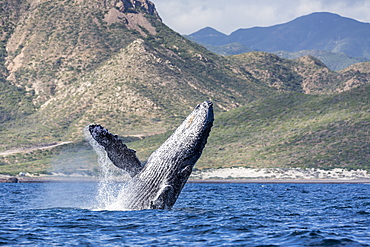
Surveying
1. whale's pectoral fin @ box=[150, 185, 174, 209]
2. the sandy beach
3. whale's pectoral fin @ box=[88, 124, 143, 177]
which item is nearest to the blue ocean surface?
whale's pectoral fin @ box=[150, 185, 174, 209]

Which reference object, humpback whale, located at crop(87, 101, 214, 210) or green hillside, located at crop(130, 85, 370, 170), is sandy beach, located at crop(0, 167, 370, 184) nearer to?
green hillside, located at crop(130, 85, 370, 170)

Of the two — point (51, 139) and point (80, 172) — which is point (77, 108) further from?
point (80, 172)

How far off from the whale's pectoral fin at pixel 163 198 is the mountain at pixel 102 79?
224 feet

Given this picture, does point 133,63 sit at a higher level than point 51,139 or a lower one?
higher

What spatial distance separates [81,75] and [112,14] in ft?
100

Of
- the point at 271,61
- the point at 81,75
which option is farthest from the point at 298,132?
the point at 271,61

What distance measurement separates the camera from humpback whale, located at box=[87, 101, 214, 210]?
42.9 feet

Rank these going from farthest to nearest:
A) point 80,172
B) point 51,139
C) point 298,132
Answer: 1. point 51,139
2. point 298,132
3. point 80,172

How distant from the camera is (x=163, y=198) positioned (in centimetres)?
1358

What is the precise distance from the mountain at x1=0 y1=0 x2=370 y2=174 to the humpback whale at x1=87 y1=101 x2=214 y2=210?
224ft

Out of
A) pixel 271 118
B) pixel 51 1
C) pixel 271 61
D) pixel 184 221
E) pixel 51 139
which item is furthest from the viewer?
pixel 271 61

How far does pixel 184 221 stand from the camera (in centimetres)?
1511

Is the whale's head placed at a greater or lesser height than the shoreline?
greater

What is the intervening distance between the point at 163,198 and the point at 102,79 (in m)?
96.0
